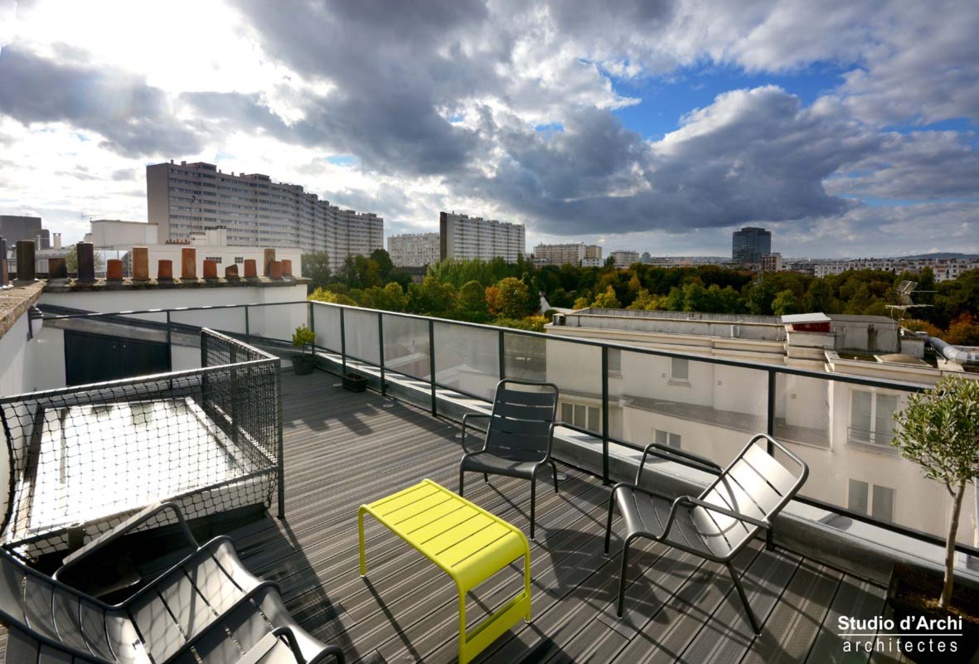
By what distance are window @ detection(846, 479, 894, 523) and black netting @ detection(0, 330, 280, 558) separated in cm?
388

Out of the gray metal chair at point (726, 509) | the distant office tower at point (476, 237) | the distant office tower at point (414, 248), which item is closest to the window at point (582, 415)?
the gray metal chair at point (726, 509)

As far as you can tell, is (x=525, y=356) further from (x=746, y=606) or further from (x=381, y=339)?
(x=746, y=606)

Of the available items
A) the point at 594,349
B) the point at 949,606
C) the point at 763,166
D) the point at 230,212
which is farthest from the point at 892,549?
the point at 763,166

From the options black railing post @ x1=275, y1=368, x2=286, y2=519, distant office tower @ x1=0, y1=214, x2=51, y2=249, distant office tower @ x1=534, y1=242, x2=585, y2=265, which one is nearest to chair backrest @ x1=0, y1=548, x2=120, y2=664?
black railing post @ x1=275, y1=368, x2=286, y2=519

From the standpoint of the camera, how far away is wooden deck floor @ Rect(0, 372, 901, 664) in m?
2.36

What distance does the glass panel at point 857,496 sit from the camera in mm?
2943

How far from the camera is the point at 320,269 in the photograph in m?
85.1

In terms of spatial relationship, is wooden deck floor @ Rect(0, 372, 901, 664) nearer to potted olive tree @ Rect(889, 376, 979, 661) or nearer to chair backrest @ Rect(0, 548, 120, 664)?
potted olive tree @ Rect(889, 376, 979, 661)

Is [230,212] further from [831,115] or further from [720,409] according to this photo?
[831,115]

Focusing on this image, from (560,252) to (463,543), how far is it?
17441cm

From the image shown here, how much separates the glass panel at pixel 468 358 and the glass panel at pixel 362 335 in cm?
164

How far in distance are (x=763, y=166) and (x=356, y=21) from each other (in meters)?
149

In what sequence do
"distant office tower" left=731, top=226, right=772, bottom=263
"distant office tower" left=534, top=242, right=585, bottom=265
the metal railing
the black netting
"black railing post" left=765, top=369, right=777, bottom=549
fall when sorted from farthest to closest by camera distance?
1. "distant office tower" left=534, top=242, right=585, bottom=265
2. "distant office tower" left=731, top=226, right=772, bottom=263
3. "black railing post" left=765, top=369, right=777, bottom=549
4. the metal railing
5. the black netting

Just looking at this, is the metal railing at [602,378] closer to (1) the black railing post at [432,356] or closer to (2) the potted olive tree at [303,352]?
(1) the black railing post at [432,356]
